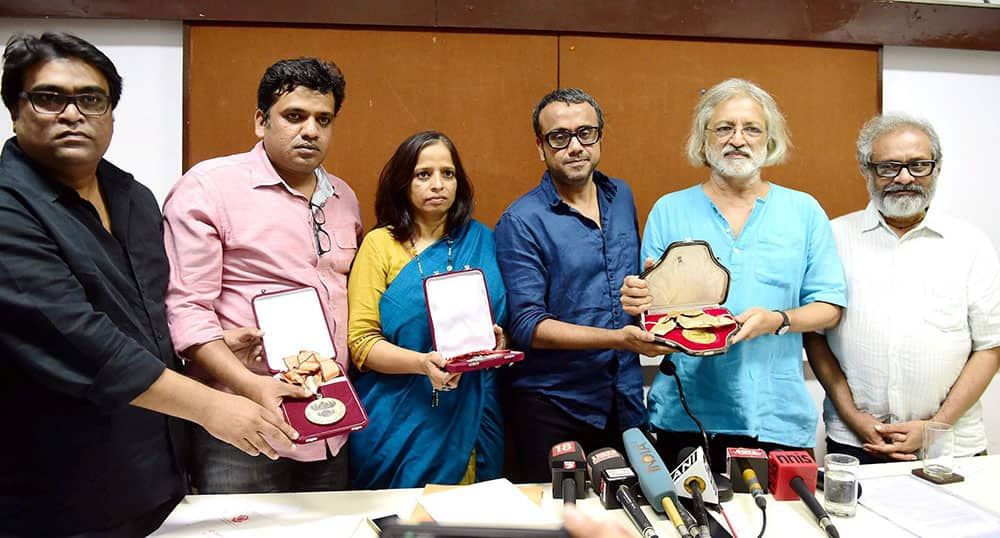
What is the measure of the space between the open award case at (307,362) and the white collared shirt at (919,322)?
5.49 ft

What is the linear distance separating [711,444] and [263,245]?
1.53 m

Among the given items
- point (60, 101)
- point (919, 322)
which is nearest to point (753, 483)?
point (919, 322)

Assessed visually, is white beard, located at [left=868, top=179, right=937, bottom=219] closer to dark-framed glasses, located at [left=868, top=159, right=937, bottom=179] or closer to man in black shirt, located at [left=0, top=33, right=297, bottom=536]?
dark-framed glasses, located at [left=868, top=159, right=937, bottom=179]

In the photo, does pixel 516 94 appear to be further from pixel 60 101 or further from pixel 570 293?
pixel 60 101

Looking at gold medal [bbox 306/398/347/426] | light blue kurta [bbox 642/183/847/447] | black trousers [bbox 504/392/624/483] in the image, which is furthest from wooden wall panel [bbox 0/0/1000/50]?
gold medal [bbox 306/398/347/426]

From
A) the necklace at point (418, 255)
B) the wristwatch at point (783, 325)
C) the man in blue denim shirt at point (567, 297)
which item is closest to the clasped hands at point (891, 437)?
the wristwatch at point (783, 325)

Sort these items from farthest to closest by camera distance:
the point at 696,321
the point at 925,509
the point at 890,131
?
1. the point at 890,131
2. the point at 696,321
3. the point at 925,509

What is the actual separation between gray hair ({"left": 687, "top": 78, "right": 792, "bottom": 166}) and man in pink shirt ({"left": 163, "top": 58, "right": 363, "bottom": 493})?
1.24 m

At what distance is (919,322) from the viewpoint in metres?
2.05

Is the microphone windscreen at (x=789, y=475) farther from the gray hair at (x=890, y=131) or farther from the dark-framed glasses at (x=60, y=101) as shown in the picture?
the dark-framed glasses at (x=60, y=101)

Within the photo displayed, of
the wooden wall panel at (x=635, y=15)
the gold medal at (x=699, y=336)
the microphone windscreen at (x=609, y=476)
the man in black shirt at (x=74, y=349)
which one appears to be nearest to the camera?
the man in black shirt at (x=74, y=349)

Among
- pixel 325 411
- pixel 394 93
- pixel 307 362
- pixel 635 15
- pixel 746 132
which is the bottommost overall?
pixel 325 411

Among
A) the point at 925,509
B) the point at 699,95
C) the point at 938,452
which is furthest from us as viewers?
the point at 699,95

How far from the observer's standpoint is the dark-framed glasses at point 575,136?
2031 mm
